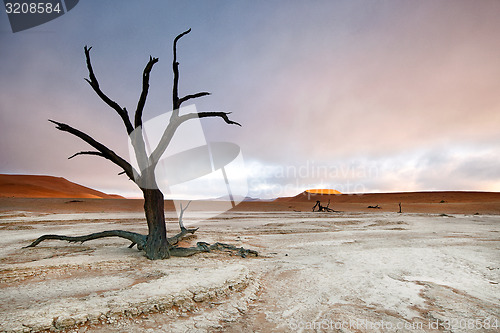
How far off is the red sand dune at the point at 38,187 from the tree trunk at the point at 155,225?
8208cm

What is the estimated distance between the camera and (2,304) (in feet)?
12.6

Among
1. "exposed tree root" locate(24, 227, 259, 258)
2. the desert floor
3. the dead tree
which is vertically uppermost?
the dead tree

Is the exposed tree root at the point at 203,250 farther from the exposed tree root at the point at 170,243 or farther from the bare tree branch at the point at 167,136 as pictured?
the bare tree branch at the point at 167,136

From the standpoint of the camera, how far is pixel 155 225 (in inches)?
291

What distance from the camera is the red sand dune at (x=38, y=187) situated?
247 ft

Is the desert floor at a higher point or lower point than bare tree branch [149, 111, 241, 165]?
lower

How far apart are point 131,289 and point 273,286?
2.70 meters

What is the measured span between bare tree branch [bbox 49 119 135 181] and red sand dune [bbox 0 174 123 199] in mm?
81001

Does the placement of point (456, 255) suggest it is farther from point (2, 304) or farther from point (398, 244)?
point (2, 304)

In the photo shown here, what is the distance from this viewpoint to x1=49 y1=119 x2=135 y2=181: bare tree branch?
710 cm

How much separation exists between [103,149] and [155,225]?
8.76ft

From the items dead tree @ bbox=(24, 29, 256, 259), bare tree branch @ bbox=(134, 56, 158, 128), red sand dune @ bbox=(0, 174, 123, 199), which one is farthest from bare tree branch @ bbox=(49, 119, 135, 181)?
red sand dune @ bbox=(0, 174, 123, 199)

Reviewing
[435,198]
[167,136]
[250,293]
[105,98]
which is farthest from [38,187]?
[435,198]

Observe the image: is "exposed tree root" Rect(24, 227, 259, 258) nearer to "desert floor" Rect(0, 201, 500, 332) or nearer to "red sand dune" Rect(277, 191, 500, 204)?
"desert floor" Rect(0, 201, 500, 332)
